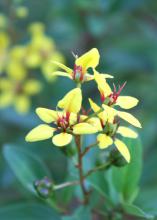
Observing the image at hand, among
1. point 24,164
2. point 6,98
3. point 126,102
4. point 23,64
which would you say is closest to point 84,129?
point 126,102

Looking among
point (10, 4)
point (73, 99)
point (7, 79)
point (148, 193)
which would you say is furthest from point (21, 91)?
point (73, 99)

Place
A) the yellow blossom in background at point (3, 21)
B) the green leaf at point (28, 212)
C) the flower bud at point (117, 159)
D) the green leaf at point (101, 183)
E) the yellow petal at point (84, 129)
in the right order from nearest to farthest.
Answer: the yellow petal at point (84, 129)
the flower bud at point (117, 159)
the green leaf at point (101, 183)
the green leaf at point (28, 212)
the yellow blossom in background at point (3, 21)

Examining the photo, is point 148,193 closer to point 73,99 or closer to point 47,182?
point 47,182

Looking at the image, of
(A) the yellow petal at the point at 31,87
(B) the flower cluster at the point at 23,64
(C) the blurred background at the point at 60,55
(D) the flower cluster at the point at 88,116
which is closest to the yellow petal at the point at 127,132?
(D) the flower cluster at the point at 88,116

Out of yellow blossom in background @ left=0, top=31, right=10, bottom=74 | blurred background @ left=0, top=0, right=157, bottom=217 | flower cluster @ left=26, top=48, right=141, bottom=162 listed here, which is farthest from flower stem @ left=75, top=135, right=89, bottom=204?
yellow blossom in background @ left=0, top=31, right=10, bottom=74

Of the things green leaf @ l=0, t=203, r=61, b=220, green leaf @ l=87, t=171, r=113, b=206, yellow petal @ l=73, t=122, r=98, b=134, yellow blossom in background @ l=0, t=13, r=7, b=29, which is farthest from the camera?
yellow blossom in background @ l=0, t=13, r=7, b=29

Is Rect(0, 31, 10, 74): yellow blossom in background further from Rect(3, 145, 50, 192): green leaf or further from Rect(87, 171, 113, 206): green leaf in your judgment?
Rect(87, 171, 113, 206): green leaf

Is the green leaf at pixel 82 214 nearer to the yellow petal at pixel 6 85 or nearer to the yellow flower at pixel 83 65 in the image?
the yellow flower at pixel 83 65
